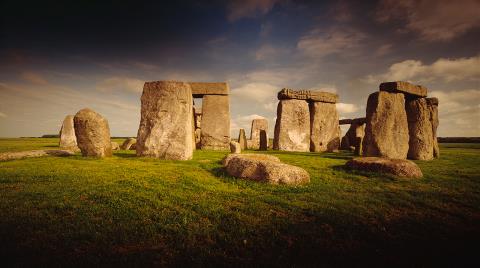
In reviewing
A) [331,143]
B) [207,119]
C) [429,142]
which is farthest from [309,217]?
[331,143]

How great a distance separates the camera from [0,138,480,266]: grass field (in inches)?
114

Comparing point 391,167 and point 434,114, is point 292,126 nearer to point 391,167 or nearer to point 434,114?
point 434,114

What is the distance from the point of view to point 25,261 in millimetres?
2617

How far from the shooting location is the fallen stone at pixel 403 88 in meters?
12.0

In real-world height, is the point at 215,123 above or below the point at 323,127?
above

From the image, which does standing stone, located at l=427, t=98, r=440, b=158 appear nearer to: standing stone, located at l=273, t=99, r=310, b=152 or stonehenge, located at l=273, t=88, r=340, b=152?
stonehenge, located at l=273, t=88, r=340, b=152

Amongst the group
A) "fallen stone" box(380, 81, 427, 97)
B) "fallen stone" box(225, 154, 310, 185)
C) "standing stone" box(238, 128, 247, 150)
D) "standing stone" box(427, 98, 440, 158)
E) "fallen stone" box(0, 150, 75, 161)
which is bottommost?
"fallen stone" box(225, 154, 310, 185)

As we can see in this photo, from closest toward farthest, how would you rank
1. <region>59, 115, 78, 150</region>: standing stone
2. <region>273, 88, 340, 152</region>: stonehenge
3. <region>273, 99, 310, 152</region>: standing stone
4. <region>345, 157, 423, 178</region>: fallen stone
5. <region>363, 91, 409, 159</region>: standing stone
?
<region>345, 157, 423, 178</region>: fallen stone → <region>363, 91, 409, 159</region>: standing stone → <region>273, 99, 310, 152</region>: standing stone → <region>273, 88, 340, 152</region>: stonehenge → <region>59, 115, 78, 150</region>: standing stone

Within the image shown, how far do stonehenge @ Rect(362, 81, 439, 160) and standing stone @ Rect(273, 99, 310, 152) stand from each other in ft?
18.2

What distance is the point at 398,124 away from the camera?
11.9 m

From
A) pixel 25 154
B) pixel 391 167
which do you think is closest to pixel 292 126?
pixel 391 167

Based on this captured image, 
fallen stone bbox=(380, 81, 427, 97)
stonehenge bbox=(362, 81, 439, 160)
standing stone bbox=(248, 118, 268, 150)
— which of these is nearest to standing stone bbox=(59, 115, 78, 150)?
standing stone bbox=(248, 118, 268, 150)

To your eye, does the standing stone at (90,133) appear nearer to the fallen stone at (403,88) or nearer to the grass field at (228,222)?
the grass field at (228,222)

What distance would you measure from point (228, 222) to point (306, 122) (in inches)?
582
